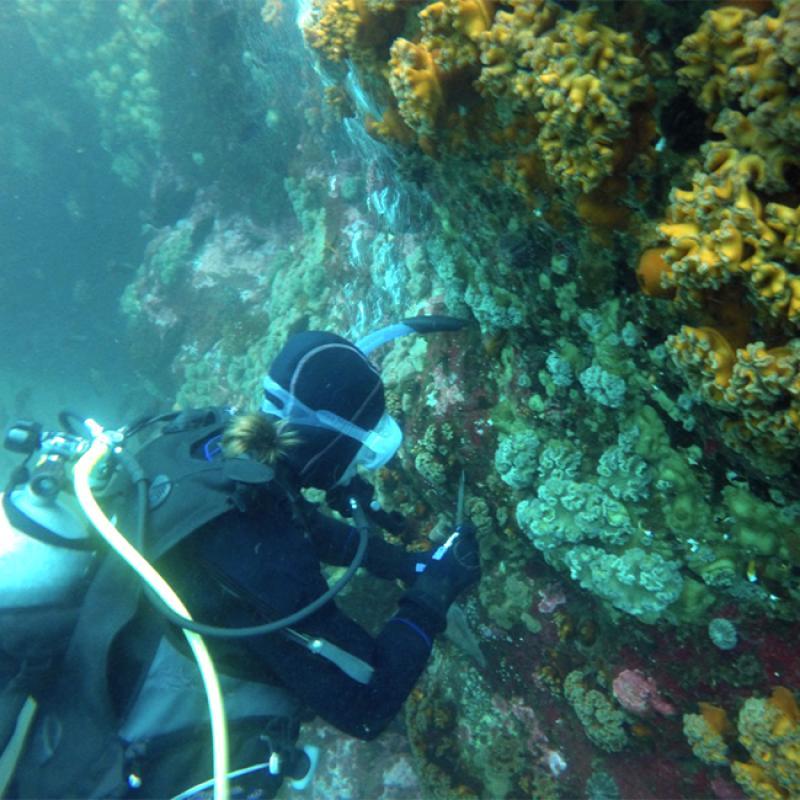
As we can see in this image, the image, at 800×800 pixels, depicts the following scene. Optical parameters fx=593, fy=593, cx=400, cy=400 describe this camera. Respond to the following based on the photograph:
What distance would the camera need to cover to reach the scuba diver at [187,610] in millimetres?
2295

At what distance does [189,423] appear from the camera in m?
2.87

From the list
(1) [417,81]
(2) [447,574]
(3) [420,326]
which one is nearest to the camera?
(1) [417,81]

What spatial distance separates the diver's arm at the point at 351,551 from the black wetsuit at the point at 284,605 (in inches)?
26.8

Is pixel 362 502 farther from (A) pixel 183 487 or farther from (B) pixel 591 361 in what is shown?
(B) pixel 591 361

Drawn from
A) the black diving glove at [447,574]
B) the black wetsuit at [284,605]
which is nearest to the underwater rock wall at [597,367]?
the black diving glove at [447,574]

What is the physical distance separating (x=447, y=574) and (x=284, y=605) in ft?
3.41

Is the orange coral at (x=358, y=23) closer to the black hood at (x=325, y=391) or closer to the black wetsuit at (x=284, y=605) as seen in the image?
the black hood at (x=325, y=391)

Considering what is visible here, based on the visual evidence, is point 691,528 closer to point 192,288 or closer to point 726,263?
point 726,263

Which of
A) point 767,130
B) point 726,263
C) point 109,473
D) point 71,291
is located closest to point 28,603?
point 109,473

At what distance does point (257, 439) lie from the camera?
250 centimetres

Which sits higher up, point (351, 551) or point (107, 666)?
point (107, 666)

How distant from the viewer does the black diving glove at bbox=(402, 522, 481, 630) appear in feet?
9.64

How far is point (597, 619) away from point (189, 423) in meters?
2.39

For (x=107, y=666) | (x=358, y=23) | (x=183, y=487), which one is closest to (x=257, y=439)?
(x=183, y=487)
